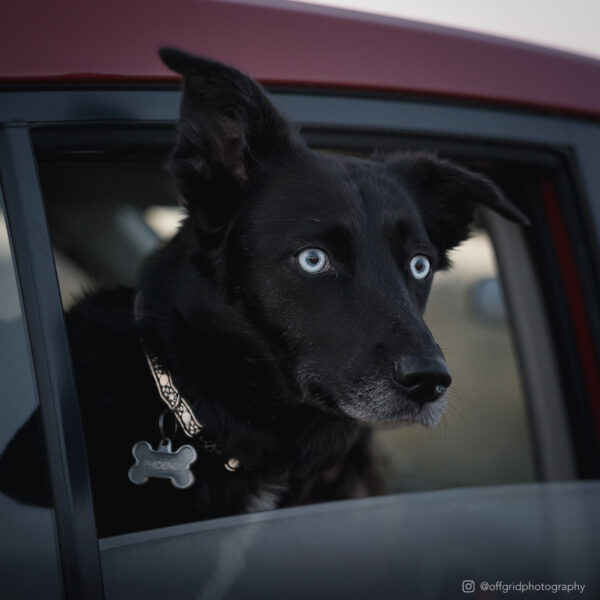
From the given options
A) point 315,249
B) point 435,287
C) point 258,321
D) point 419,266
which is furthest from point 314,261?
point 435,287

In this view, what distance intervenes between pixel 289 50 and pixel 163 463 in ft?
3.14

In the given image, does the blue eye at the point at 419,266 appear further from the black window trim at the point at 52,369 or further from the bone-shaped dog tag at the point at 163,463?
the black window trim at the point at 52,369

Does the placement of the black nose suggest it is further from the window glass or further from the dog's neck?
the window glass

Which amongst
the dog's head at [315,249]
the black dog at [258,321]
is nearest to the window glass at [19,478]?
the black dog at [258,321]

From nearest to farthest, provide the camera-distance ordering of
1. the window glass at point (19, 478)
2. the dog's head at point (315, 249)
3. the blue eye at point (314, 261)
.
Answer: the window glass at point (19, 478) < the dog's head at point (315, 249) < the blue eye at point (314, 261)

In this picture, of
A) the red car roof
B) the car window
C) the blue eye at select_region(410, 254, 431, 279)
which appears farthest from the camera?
the car window

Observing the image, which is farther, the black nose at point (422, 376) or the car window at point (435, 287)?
the car window at point (435, 287)

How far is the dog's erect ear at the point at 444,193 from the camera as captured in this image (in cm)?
199

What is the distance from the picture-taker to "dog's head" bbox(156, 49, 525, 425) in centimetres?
170

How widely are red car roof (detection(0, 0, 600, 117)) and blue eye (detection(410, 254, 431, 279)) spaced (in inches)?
17.1

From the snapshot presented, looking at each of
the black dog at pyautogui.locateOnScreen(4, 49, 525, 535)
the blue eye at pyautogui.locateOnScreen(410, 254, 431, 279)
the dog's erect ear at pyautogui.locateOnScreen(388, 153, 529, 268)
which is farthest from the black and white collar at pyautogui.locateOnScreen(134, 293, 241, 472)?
the dog's erect ear at pyautogui.locateOnScreen(388, 153, 529, 268)

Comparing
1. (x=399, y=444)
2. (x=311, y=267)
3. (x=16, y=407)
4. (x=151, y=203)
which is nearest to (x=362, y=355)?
(x=311, y=267)

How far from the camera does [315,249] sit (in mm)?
1848

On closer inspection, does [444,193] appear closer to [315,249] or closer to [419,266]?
[419,266]
